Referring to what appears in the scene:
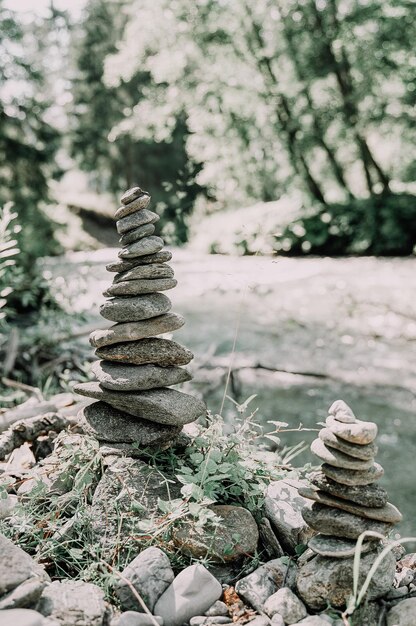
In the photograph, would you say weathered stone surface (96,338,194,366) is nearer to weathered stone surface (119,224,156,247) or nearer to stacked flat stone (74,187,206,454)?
stacked flat stone (74,187,206,454)

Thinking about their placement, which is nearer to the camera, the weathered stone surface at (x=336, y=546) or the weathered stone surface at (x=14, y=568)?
the weathered stone surface at (x=14, y=568)

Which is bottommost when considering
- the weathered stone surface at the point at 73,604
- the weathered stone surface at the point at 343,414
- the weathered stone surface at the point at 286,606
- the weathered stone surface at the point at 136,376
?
the weathered stone surface at the point at 286,606

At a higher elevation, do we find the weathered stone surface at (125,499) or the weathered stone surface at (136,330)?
the weathered stone surface at (136,330)

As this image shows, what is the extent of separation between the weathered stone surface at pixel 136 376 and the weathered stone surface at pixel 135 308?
0.26m

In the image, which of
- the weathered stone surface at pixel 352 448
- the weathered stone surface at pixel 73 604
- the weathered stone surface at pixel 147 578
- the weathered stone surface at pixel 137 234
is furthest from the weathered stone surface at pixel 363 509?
the weathered stone surface at pixel 137 234

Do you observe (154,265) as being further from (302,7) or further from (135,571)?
(302,7)

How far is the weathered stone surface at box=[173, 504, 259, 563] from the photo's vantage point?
258 cm

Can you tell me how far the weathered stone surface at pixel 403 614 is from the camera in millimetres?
2301

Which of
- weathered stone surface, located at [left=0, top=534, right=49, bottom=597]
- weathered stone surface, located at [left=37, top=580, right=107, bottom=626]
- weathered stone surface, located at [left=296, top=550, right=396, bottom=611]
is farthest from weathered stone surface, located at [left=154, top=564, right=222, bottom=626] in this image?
weathered stone surface, located at [left=0, top=534, right=49, bottom=597]

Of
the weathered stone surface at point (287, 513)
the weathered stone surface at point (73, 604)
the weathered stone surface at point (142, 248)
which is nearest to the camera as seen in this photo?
the weathered stone surface at point (73, 604)

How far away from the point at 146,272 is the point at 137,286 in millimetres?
88

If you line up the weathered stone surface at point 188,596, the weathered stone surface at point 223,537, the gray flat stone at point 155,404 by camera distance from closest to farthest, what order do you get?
1. the weathered stone surface at point 188,596
2. the weathered stone surface at point 223,537
3. the gray flat stone at point 155,404

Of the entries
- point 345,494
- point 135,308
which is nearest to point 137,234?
point 135,308

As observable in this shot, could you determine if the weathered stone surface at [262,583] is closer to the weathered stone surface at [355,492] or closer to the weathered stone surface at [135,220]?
the weathered stone surface at [355,492]
